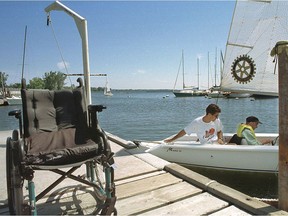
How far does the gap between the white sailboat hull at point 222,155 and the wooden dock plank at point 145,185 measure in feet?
5.28

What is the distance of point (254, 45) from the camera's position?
619cm

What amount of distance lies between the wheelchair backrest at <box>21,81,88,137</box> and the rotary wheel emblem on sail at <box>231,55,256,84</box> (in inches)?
164

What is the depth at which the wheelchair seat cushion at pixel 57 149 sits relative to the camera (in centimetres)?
245

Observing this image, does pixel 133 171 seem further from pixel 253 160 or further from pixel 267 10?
pixel 267 10

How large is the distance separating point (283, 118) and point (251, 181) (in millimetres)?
2811

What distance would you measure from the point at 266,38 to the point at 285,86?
3.62 meters

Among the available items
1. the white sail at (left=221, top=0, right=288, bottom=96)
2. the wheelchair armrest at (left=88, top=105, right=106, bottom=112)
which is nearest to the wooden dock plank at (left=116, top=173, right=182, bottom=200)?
the wheelchair armrest at (left=88, top=105, right=106, bottom=112)

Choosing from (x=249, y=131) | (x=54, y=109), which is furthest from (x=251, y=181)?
(x=54, y=109)

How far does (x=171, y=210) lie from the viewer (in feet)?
9.23

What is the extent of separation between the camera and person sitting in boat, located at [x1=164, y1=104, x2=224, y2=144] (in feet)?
16.6

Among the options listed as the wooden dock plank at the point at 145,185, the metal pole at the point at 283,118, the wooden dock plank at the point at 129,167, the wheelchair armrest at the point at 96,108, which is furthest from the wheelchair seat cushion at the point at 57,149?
the metal pole at the point at 283,118

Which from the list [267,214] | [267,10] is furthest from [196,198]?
[267,10]

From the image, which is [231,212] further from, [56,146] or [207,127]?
[207,127]

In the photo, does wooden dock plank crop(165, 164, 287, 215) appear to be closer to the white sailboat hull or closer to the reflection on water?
the white sailboat hull
